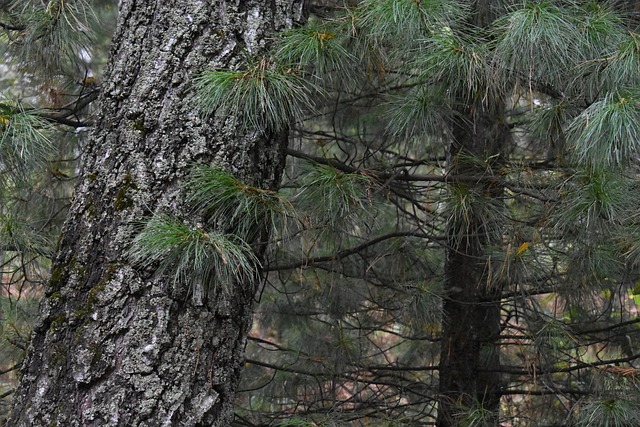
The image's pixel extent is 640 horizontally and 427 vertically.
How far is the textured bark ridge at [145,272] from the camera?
189 cm

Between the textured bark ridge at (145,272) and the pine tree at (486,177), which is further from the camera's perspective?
the pine tree at (486,177)

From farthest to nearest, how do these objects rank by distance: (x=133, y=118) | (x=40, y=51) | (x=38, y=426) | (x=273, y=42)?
1. (x=40, y=51)
2. (x=273, y=42)
3. (x=133, y=118)
4. (x=38, y=426)

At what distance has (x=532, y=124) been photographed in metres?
2.51

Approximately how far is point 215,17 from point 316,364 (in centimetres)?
180

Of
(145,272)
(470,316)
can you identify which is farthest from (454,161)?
(145,272)

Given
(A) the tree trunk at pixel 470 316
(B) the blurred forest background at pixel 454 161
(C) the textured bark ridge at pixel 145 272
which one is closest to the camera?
(C) the textured bark ridge at pixel 145 272

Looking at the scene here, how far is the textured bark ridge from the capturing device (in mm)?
1887

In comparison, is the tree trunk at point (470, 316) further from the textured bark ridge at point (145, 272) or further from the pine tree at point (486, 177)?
the textured bark ridge at point (145, 272)

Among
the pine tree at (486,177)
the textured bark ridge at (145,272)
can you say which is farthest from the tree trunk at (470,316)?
the textured bark ridge at (145,272)

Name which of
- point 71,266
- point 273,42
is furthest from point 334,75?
point 71,266

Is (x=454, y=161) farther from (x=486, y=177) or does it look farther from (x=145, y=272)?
(x=145, y=272)

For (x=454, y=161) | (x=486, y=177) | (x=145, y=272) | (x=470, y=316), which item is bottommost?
(x=145, y=272)

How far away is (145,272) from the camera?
6.36 ft

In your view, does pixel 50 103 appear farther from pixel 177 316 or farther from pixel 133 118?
pixel 177 316
